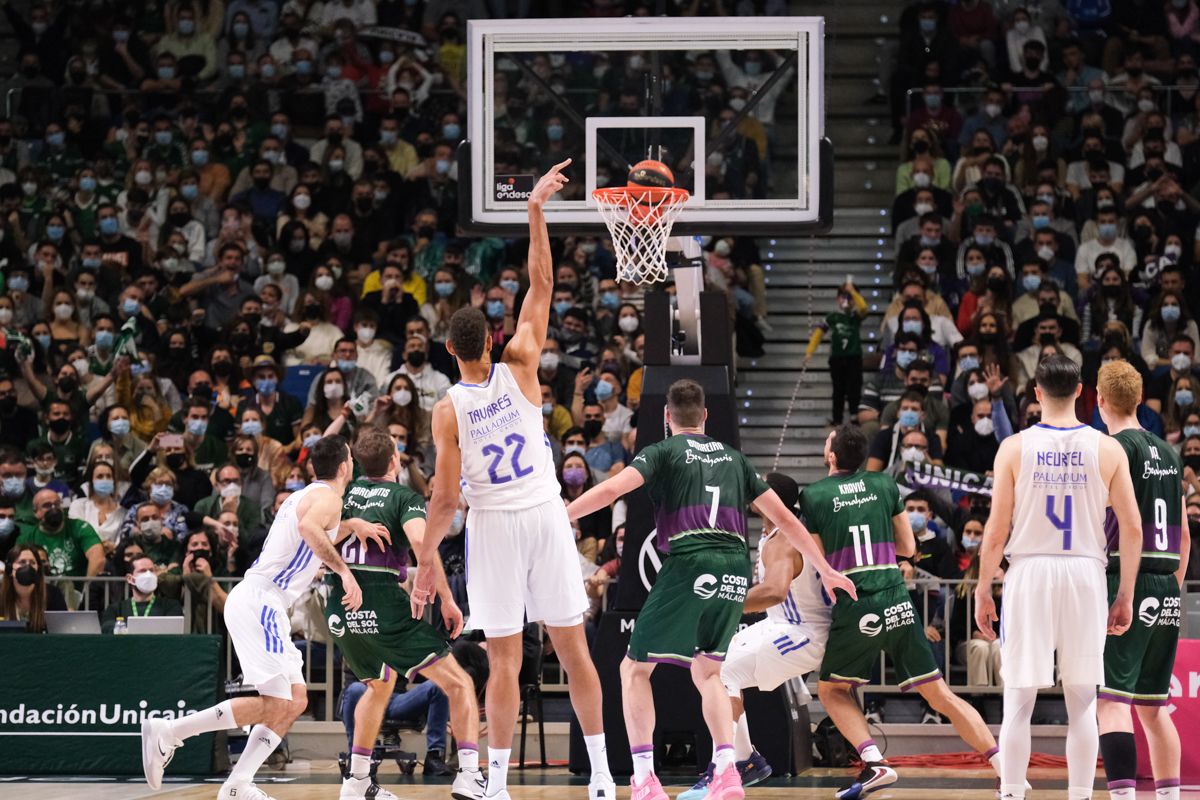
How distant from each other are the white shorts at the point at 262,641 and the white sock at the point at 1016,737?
4273 mm

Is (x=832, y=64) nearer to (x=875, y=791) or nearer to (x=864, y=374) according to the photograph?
(x=864, y=374)

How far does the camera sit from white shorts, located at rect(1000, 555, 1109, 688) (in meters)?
8.78

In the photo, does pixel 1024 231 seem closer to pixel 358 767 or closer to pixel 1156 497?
pixel 1156 497

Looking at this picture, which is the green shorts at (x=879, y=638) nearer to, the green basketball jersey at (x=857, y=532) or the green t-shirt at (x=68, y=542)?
the green basketball jersey at (x=857, y=532)

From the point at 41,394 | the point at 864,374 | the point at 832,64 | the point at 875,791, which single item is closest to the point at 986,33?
the point at 832,64

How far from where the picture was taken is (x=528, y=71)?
1323 cm

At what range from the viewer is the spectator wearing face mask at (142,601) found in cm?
1435

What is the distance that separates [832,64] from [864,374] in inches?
214

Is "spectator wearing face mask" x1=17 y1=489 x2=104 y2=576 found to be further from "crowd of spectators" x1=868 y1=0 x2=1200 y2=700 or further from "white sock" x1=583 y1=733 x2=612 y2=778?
"white sock" x1=583 y1=733 x2=612 y2=778

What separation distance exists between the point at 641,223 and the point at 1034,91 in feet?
35.3

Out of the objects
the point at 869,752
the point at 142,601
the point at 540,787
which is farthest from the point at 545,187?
the point at 142,601

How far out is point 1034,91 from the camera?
21359mm

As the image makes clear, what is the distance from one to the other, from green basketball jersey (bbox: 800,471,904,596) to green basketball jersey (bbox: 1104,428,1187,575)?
157 centimetres

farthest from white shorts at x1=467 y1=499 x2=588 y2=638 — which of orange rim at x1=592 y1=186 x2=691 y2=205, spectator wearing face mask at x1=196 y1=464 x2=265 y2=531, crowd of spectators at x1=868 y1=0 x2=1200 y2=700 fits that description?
spectator wearing face mask at x1=196 y1=464 x2=265 y2=531
